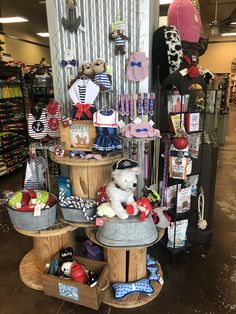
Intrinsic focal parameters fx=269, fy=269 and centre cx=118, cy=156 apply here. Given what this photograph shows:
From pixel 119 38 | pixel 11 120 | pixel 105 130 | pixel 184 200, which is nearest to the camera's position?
pixel 105 130

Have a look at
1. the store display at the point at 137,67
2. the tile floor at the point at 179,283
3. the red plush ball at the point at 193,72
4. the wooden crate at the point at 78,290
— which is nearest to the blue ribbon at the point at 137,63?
the store display at the point at 137,67

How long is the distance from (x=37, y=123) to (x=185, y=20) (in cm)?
167

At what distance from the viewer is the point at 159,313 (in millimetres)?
1818

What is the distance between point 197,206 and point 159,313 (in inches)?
38.9

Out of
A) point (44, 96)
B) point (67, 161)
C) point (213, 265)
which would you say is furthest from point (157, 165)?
point (44, 96)

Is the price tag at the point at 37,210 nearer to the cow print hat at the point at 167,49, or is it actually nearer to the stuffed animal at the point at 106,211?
the stuffed animal at the point at 106,211

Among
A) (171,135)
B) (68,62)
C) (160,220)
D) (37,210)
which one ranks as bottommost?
(160,220)

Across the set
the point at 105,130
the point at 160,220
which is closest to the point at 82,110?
the point at 105,130

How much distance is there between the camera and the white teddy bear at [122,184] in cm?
171

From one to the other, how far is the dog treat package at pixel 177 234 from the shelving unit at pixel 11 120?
10.3ft

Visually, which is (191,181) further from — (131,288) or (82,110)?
(82,110)

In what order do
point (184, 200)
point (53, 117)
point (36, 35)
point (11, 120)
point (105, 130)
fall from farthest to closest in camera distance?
point (36, 35), point (11, 120), point (184, 200), point (53, 117), point (105, 130)

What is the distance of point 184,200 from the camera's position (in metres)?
2.29

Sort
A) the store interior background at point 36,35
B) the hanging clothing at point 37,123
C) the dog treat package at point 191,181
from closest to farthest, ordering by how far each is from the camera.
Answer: the hanging clothing at point 37,123 < the dog treat package at point 191,181 < the store interior background at point 36,35
